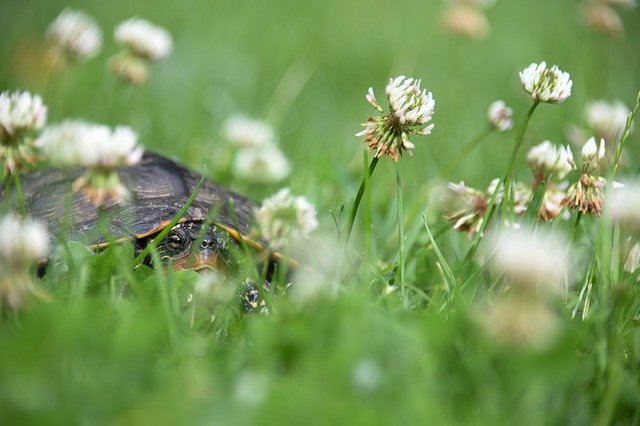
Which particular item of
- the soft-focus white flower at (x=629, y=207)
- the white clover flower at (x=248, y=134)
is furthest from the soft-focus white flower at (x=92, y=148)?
the white clover flower at (x=248, y=134)

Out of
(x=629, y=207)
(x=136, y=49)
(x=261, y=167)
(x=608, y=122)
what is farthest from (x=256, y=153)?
(x=629, y=207)

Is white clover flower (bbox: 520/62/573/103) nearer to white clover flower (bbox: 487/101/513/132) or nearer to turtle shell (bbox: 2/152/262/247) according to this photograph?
white clover flower (bbox: 487/101/513/132)

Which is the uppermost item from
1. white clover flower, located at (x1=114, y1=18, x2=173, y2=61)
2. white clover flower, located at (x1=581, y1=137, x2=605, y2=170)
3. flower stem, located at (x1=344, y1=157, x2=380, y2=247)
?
white clover flower, located at (x1=581, y1=137, x2=605, y2=170)

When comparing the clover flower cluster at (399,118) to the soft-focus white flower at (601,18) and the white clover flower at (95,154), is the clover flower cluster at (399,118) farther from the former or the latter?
the soft-focus white flower at (601,18)

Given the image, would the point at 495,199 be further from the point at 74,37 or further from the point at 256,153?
the point at 74,37

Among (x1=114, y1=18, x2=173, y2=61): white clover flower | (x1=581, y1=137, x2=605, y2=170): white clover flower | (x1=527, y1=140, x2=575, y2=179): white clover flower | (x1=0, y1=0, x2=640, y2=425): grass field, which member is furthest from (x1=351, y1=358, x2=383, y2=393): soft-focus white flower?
(x1=114, y1=18, x2=173, y2=61): white clover flower

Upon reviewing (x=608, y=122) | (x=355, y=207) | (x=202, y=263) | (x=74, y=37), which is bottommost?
(x=202, y=263)
